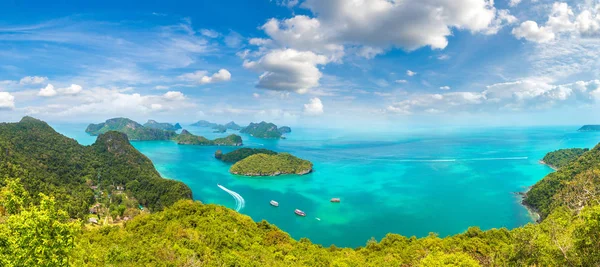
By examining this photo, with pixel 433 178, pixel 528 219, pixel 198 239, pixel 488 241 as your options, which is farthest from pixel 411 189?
pixel 198 239

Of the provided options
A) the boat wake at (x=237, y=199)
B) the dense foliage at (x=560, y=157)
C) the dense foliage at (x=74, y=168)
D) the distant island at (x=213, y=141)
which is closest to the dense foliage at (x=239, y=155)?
the dense foliage at (x=74, y=168)

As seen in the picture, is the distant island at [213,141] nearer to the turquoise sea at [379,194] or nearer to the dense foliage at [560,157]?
the turquoise sea at [379,194]

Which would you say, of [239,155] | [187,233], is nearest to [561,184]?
[187,233]

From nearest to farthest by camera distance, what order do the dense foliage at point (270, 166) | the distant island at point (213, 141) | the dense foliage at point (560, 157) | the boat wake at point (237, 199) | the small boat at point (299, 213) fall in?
the small boat at point (299, 213)
the boat wake at point (237, 199)
the dense foliage at point (270, 166)
the dense foliage at point (560, 157)
the distant island at point (213, 141)

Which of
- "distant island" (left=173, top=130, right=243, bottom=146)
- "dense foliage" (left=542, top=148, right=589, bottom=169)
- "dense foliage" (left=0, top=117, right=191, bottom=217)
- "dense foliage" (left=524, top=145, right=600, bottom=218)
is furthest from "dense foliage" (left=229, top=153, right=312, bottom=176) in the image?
"dense foliage" (left=542, top=148, right=589, bottom=169)

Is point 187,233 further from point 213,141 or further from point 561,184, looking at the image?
point 213,141

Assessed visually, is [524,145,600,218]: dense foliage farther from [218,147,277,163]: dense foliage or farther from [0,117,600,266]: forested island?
[218,147,277,163]: dense foliage
